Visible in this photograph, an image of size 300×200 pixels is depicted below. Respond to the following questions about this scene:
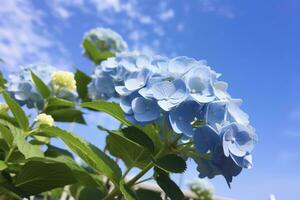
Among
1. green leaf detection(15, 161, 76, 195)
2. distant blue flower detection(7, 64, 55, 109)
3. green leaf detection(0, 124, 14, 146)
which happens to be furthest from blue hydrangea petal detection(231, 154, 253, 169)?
distant blue flower detection(7, 64, 55, 109)

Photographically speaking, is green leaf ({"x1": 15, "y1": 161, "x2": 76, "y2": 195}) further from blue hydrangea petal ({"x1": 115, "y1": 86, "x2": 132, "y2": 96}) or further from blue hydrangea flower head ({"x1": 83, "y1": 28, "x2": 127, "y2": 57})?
blue hydrangea flower head ({"x1": 83, "y1": 28, "x2": 127, "y2": 57})

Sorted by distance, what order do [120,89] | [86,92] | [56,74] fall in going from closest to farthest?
[120,89] → [56,74] → [86,92]

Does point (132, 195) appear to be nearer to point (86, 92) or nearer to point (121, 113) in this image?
point (121, 113)

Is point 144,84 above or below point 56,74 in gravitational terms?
below

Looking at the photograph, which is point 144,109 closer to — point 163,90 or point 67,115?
point 163,90

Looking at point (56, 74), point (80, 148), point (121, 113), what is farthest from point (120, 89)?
point (56, 74)

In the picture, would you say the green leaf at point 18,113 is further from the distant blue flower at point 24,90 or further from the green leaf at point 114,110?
the distant blue flower at point 24,90
